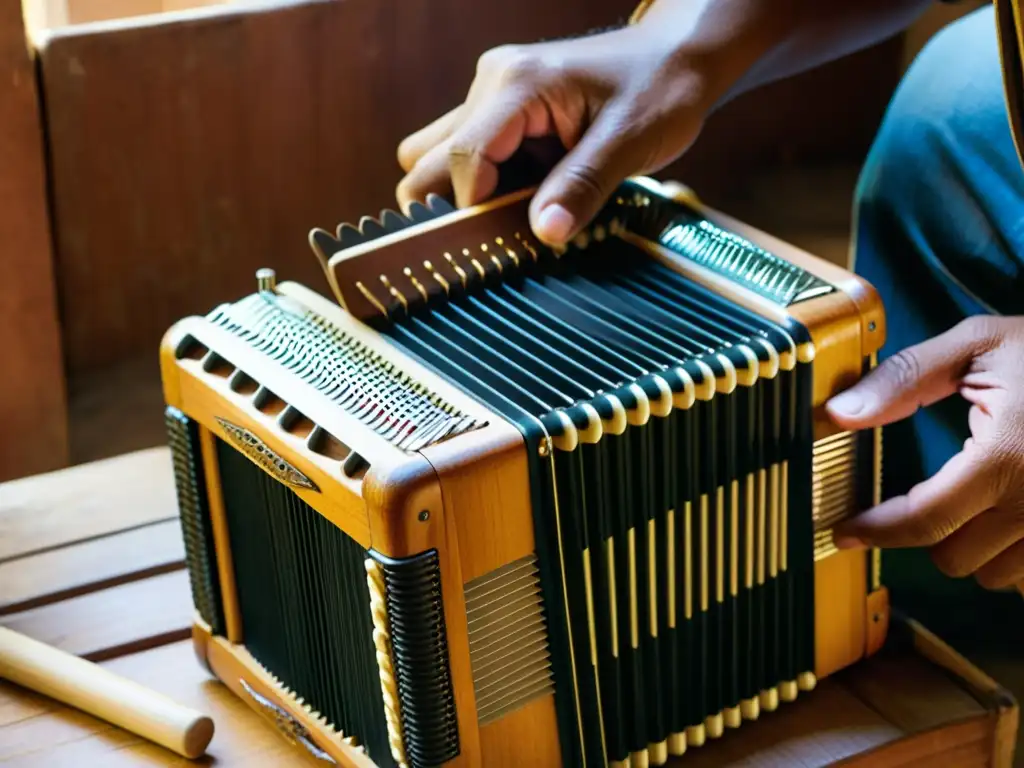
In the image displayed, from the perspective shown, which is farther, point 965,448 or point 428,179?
point 428,179

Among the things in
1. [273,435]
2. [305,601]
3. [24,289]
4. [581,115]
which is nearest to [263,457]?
[273,435]

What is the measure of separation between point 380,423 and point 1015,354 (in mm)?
540

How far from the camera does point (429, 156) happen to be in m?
1.25

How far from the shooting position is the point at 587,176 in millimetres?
1153

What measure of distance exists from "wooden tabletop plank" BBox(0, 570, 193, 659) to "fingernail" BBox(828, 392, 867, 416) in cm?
65

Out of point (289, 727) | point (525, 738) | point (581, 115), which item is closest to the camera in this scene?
point (525, 738)

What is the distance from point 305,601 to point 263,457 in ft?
0.44

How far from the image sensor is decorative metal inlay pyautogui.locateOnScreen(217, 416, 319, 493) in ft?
3.11

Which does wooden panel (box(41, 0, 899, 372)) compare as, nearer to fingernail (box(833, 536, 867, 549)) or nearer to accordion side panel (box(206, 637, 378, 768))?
accordion side panel (box(206, 637, 378, 768))

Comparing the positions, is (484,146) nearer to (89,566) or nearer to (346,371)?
(346,371)

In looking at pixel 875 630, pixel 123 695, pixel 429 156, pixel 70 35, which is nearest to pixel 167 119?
pixel 70 35

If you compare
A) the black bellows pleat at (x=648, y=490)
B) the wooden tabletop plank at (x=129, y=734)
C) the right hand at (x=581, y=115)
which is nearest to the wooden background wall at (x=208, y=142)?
the right hand at (x=581, y=115)

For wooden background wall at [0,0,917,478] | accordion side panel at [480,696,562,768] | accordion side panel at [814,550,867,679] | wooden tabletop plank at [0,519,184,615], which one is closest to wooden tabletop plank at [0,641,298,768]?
wooden tabletop plank at [0,519,184,615]

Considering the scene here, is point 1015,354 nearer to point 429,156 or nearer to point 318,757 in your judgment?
point 429,156
